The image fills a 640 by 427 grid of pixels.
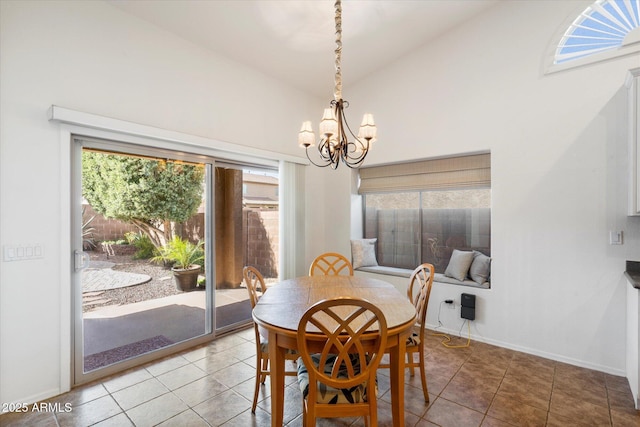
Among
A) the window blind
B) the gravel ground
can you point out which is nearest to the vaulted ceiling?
the window blind

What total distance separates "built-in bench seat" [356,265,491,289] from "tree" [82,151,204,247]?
2.42 m

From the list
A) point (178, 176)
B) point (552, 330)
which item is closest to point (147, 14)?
point (178, 176)

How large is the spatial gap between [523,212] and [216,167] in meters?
3.27

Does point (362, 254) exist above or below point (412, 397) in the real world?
above

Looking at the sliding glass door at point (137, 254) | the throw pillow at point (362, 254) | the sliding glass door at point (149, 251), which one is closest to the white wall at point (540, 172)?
the throw pillow at point (362, 254)


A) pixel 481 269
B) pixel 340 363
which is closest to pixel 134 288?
pixel 340 363

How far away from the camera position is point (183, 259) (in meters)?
3.12

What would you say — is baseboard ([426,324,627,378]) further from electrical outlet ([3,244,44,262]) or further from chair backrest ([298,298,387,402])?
electrical outlet ([3,244,44,262])

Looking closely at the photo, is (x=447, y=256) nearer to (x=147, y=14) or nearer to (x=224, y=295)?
(x=224, y=295)

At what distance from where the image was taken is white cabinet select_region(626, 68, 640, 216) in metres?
2.21

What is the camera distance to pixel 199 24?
110 inches

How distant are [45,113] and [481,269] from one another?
417 centimetres

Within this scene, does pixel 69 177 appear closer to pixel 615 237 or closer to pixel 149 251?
pixel 149 251

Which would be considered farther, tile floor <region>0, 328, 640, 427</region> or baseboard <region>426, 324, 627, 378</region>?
baseboard <region>426, 324, 627, 378</region>
